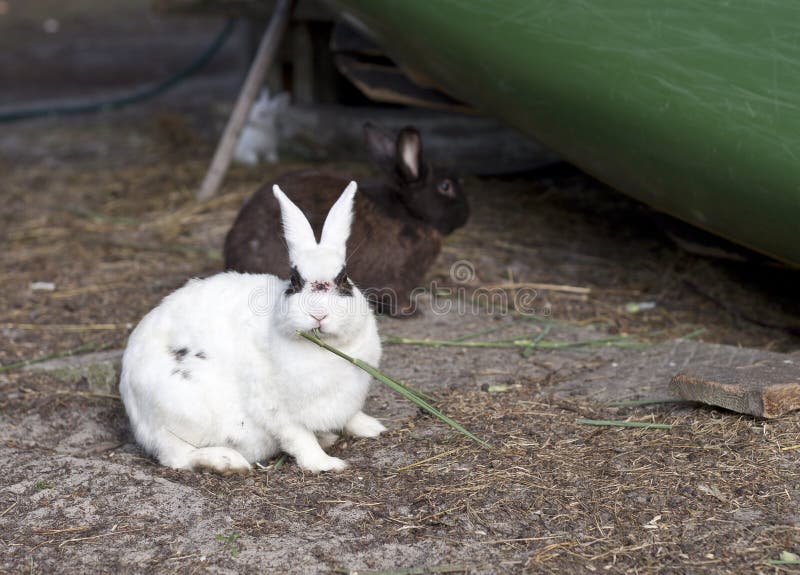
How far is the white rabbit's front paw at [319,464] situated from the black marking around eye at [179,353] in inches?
18.4

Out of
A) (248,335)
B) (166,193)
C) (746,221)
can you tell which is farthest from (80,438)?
(166,193)

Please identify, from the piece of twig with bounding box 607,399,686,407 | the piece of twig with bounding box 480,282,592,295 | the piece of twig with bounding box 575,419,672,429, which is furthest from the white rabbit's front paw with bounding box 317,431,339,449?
the piece of twig with bounding box 480,282,592,295

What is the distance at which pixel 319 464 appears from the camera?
9.82 ft

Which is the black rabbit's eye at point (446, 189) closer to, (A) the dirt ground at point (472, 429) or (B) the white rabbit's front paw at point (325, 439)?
(A) the dirt ground at point (472, 429)

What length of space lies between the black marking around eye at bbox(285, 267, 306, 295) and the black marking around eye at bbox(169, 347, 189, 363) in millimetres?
436

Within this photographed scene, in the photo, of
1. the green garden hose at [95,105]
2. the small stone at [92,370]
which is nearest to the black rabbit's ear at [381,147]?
the small stone at [92,370]

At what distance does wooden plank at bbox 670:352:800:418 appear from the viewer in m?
3.02

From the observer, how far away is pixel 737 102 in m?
3.71

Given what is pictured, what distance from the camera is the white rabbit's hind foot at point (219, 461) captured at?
118 inches

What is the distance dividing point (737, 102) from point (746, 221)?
51cm

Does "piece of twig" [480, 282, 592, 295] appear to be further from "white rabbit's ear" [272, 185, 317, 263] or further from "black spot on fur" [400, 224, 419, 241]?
"white rabbit's ear" [272, 185, 317, 263]

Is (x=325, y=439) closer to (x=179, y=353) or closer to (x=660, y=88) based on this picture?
(x=179, y=353)

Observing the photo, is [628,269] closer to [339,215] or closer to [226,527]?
[339,215]

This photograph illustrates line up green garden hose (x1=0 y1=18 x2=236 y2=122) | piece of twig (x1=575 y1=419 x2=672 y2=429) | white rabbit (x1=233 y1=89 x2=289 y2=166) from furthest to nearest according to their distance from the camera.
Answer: green garden hose (x1=0 y1=18 x2=236 y2=122), white rabbit (x1=233 y1=89 x2=289 y2=166), piece of twig (x1=575 y1=419 x2=672 y2=429)
